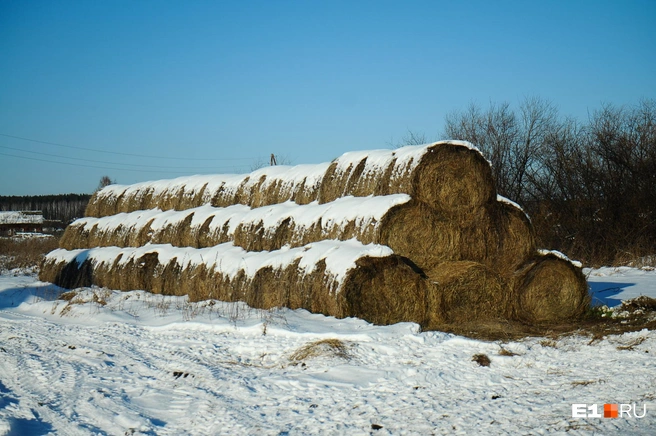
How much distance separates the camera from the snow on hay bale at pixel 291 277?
28.5 ft

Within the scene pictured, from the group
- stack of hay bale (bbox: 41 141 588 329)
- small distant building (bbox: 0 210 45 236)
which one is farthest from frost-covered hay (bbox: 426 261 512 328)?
small distant building (bbox: 0 210 45 236)

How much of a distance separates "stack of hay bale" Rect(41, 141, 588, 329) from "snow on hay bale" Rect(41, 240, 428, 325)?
2cm

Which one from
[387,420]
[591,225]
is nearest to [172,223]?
[387,420]

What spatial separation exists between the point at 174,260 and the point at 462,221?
648 cm

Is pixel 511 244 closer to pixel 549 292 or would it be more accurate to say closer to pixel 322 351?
pixel 549 292

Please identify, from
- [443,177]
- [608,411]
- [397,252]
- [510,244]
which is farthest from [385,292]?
[608,411]

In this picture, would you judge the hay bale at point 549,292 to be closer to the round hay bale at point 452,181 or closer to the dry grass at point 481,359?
the round hay bale at point 452,181

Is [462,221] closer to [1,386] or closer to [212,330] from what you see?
[212,330]

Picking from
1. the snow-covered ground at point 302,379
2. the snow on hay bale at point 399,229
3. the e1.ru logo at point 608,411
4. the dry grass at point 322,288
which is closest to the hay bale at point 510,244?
the snow on hay bale at point 399,229

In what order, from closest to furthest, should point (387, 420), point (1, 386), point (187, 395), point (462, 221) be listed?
point (387, 420) < point (187, 395) < point (1, 386) < point (462, 221)

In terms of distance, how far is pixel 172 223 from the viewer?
47.5ft

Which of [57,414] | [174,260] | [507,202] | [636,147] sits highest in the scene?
[636,147]

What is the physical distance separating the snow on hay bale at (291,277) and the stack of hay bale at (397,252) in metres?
0.02

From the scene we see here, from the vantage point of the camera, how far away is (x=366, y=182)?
1054 cm
